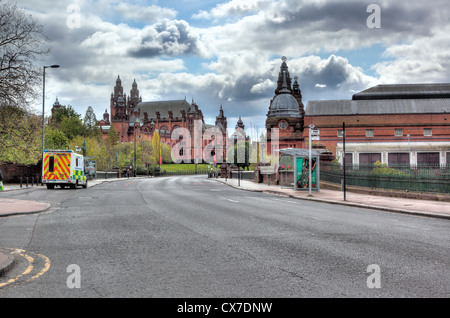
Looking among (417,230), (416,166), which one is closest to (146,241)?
(417,230)

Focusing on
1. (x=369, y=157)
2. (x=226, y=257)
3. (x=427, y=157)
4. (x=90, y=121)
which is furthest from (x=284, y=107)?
(x=90, y=121)

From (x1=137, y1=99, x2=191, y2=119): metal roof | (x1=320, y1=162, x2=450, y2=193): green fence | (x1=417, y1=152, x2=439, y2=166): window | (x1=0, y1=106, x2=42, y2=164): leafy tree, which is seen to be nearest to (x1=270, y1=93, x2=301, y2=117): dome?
(x1=417, y1=152, x2=439, y2=166): window

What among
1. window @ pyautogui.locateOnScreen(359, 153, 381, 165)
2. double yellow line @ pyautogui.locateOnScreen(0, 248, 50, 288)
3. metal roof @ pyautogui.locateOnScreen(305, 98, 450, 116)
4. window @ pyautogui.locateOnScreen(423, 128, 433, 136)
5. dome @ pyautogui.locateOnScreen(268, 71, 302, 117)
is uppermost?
dome @ pyautogui.locateOnScreen(268, 71, 302, 117)

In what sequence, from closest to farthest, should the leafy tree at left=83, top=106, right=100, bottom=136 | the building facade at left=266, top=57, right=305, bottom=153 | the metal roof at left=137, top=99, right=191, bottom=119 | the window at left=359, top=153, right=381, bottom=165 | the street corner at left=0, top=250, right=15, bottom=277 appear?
the street corner at left=0, top=250, right=15, bottom=277 → the window at left=359, top=153, right=381, bottom=165 → the building facade at left=266, top=57, right=305, bottom=153 → the leafy tree at left=83, top=106, right=100, bottom=136 → the metal roof at left=137, top=99, right=191, bottom=119

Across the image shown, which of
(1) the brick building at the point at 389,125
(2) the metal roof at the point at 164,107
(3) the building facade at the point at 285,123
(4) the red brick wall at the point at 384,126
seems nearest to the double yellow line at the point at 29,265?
(1) the brick building at the point at 389,125

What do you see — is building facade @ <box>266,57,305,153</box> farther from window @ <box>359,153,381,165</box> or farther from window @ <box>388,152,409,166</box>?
window @ <box>388,152,409,166</box>

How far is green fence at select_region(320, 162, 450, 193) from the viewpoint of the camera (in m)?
22.4

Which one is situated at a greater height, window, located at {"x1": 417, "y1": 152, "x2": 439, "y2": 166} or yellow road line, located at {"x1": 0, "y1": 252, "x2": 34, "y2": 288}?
window, located at {"x1": 417, "y1": 152, "x2": 439, "y2": 166}

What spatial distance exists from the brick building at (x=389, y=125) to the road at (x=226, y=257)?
42912 millimetres

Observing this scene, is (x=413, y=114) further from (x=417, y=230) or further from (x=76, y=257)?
(x=76, y=257)

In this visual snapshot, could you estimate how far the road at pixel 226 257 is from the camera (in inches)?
241

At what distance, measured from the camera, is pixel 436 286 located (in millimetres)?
6234

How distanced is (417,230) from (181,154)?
521 ft

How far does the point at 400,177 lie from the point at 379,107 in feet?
126
